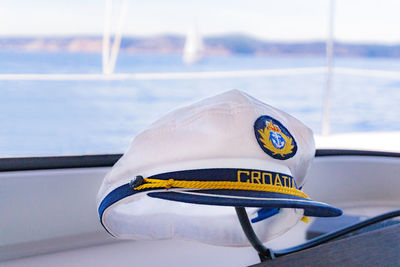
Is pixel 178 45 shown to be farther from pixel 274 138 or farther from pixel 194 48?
pixel 274 138

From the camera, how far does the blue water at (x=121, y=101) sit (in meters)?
1.27

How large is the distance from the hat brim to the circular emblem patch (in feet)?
0.20

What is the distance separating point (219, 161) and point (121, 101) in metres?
6.45

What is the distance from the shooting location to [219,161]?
0.53m

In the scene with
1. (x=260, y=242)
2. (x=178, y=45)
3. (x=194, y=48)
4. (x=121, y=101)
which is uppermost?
(x=178, y=45)

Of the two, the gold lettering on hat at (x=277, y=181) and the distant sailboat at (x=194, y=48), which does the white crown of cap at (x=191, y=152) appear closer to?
the gold lettering on hat at (x=277, y=181)

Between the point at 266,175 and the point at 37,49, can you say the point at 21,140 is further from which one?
the point at 37,49

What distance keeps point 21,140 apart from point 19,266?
1.10 feet

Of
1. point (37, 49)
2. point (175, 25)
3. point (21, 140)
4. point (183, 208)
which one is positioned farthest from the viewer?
point (175, 25)

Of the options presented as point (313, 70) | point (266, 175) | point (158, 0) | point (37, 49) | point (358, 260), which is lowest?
point (358, 260)

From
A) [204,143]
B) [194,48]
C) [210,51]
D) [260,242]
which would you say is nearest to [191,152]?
[204,143]

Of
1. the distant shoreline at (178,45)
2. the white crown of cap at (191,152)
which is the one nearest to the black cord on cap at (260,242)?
the white crown of cap at (191,152)

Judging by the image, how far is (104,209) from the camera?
1.91ft

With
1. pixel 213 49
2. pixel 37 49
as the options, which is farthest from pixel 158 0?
pixel 37 49
